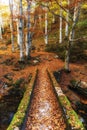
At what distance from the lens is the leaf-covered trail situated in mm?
7980

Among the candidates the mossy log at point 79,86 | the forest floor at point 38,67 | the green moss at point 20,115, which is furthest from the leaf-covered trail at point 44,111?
the mossy log at point 79,86

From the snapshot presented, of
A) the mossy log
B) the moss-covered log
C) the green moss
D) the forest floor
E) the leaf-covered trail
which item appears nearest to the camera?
the moss-covered log

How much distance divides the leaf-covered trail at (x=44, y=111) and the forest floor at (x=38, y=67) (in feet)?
5.70

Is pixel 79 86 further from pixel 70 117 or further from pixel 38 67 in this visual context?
pixel 70 117

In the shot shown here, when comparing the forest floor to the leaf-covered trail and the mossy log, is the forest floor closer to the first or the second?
the mossy log

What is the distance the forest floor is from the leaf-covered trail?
5.70ft

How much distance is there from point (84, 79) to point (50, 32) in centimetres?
1716

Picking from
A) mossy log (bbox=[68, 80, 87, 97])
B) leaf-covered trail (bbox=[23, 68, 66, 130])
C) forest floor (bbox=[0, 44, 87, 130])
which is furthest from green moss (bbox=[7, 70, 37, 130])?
mossy log (bbox=[68, 80, 87, 97])

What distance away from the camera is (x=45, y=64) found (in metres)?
19.3

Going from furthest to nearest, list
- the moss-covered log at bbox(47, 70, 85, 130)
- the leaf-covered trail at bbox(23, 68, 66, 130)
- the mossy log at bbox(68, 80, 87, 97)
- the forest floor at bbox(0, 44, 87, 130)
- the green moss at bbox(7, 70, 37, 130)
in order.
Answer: the mossy log at bbox(68, 80, 87, 97) < the forest floor at bbox(0, 44, 87, 130) < the leaf-covered trail at bbox(23, 68, 66, 130) < the green moss at bbox(7, 70, 37, 130) < the moss-covered log at bbox(47, 70, 85, 130)

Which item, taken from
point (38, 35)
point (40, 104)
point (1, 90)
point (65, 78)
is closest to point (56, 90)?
point (40, 104)

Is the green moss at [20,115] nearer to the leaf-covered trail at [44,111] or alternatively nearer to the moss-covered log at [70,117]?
the leaf-covered trail at [44,111]

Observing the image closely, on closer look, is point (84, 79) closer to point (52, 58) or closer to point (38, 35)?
point (52, 58)

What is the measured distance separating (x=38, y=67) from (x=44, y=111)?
918cm
